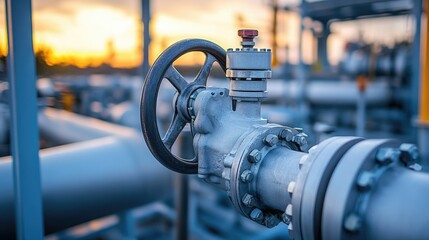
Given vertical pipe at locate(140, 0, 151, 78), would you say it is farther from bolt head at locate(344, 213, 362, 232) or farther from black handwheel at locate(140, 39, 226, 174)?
bolt head at locate(344, 213, 362, 232)

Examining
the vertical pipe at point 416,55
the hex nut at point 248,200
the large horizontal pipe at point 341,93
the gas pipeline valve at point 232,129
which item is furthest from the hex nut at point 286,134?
the large horizontal pipe at point 341,93

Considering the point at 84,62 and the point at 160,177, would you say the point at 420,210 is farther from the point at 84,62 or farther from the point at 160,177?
the point at 84,62

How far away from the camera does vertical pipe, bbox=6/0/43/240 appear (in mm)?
710

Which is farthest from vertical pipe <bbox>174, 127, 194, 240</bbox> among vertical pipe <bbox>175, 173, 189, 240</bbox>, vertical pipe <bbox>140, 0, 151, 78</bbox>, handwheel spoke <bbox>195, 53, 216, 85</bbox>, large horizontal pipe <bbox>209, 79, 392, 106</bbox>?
large horizontal pipe <bbox>209, 79, 392, 106</bbox>

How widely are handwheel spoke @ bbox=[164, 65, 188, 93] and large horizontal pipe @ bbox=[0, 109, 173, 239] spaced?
0.49 m

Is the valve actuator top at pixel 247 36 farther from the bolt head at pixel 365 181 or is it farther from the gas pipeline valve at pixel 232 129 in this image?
the bolt head at pixel 365 181

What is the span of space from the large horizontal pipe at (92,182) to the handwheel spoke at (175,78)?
1.62ft

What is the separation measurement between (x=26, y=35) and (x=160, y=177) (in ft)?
2.20

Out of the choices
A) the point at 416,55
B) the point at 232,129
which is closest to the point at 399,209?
the point at 232,129

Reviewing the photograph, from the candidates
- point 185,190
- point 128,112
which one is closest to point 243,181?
point 185,190

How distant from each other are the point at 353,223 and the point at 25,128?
60 cm

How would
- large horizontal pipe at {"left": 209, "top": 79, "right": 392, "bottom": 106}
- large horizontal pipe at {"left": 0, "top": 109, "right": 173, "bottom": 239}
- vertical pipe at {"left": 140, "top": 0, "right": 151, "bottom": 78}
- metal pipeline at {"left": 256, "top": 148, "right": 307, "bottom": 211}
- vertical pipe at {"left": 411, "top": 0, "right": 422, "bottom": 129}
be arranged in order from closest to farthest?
1. metal pipeline at {"left": 256, "top": 148, "right": 307, "bottom": 211}
2. large horizontal pipe at {"left": 0, "top": 109, "right": 173, "bottom": 239}
3. vertical pipe at {"left": 140, "top": 0, "right": 151, "bottom": 78}
4. vertical pipe at {"left": 411, "top": 0, "right": 422, "bottom": 129}
5. large horizontal pipe at {"left": 209, "top": 79, "right": 392, "bottom": 106}

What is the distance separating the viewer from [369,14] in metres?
4.62

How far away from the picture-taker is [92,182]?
1.06m
